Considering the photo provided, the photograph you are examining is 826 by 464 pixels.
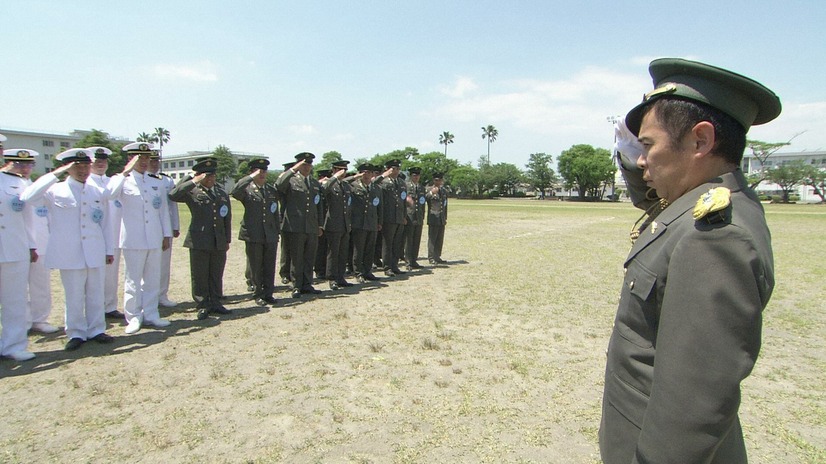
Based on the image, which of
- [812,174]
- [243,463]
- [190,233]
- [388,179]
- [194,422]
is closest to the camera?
[243,463]

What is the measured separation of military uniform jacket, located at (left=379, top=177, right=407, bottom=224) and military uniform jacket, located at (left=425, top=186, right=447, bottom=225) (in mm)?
1305

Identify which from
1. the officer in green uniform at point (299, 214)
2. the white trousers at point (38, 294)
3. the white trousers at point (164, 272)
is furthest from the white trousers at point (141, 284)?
the officer in green uniform at point (299, 214)

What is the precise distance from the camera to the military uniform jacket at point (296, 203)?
7.87 m

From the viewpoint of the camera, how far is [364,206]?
9367 millimetres

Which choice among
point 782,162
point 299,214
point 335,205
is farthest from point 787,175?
point 299,214

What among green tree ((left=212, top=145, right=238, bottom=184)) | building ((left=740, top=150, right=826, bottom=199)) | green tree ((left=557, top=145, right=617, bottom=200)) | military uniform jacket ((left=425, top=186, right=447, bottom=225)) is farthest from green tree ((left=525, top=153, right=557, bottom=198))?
military uniform jacket ((left=425, top=186, right=447, bottom=225))

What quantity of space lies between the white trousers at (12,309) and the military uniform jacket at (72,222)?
1.02 ft

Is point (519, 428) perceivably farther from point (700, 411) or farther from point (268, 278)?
point (268, 278)

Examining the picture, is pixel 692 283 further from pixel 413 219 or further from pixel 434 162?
pixel 434 162

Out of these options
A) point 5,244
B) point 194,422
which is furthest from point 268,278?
point 194,422

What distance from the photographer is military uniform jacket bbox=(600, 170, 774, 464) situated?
1041 mm

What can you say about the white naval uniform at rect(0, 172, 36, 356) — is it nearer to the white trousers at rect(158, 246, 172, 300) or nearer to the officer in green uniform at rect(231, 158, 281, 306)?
the white trousers at rect(158, 246, 172, 300)

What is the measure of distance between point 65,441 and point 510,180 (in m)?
81.4

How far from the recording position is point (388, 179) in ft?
33.6
